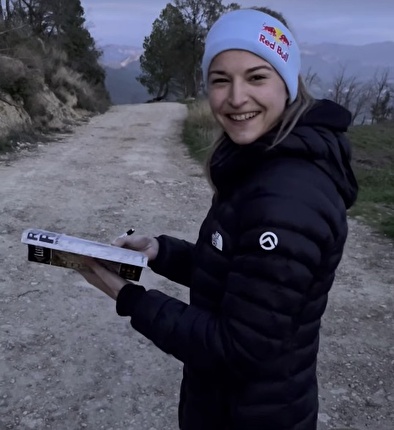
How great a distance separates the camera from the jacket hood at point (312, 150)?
3.95ft

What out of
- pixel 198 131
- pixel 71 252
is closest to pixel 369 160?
pixel 198 131

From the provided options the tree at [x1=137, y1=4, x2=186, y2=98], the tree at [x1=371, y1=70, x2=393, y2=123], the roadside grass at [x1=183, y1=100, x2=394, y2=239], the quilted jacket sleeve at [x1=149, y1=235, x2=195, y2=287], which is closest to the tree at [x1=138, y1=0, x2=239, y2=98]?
the tree at [x1=137, y1=4, x2=186, y2=98]

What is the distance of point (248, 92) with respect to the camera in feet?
4.11

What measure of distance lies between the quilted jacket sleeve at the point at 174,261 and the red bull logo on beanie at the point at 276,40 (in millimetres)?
714

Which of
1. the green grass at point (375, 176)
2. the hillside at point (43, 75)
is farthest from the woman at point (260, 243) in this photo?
the hillside at point (43, 75)

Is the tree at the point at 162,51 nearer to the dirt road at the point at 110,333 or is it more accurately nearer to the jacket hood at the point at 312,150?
the dirt road at the point at 110,333

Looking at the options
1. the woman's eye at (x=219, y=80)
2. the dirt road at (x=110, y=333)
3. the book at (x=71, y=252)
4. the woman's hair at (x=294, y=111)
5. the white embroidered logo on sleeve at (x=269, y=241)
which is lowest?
the dirt road at (x=110, y=333)

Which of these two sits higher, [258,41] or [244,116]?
[258,41]

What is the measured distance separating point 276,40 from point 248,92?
0.15 metres

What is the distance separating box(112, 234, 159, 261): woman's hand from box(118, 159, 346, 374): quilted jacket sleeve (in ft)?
1.63

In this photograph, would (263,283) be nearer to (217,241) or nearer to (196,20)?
(217,241)

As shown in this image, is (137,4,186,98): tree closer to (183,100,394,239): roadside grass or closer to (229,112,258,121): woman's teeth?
(183,100,394,239): roadside grass

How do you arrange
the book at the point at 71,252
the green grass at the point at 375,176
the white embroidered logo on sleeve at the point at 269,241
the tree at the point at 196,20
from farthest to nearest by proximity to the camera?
the tree at the point at 196,20, the green grass at the point at 375,176, the book at the point at 71,252, the white embroidered logo on sleeve at the point at 269,241

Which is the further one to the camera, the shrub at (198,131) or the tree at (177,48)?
the tree at (177,48)
